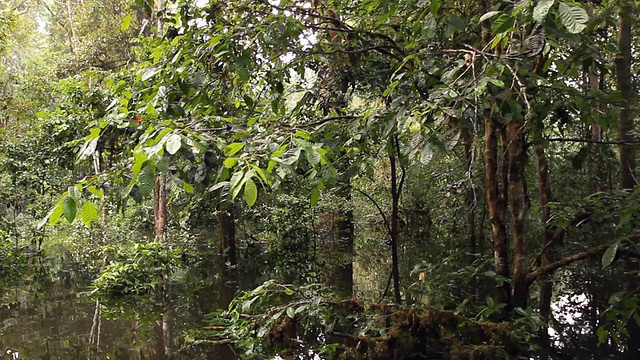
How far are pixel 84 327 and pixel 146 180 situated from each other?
442 cm

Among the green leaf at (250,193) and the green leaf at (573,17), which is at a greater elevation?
the green leaf at (573,17)

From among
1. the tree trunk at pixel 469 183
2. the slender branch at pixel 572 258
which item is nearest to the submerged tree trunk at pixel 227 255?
the tree trunk at pixel 469 183

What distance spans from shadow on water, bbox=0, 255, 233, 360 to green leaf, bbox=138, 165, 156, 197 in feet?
9.03

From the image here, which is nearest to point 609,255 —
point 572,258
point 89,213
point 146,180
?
point 572,258

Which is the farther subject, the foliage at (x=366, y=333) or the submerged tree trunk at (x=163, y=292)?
the submerged tree trunk at (x=163, y=292)

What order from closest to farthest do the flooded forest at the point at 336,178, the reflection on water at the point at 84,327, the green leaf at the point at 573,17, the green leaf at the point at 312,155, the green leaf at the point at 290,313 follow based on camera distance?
the green leaf at the point at 573,17, the green leaf at the point at 312,155, the flooded forest at the point at 336,178, the green leaf at the point at 290,313, the reflection on water at the point at 84,327

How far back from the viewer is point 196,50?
2.86 metres

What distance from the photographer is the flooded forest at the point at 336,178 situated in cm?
226

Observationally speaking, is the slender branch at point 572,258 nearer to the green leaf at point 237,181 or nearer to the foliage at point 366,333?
the foliage at point 366,333

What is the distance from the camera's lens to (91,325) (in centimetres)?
545

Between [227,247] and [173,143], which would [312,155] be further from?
Result: [227,247]

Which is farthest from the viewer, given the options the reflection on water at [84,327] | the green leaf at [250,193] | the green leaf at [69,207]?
the reflection on water at [84,327]

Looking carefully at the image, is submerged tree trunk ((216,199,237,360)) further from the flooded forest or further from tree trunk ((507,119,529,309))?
tree trunk ((507,119,529,309))

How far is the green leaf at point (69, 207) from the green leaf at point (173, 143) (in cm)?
40
